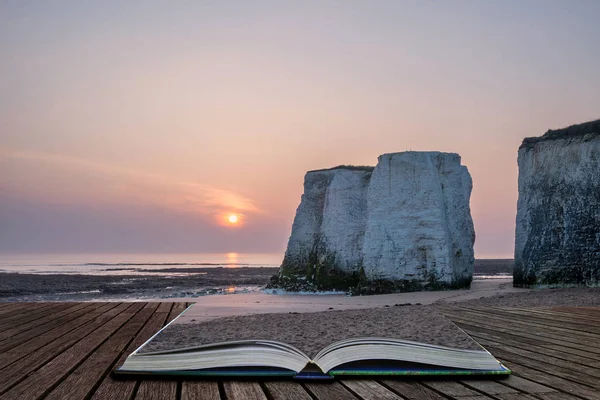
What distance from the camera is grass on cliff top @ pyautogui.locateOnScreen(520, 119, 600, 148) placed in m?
13.6

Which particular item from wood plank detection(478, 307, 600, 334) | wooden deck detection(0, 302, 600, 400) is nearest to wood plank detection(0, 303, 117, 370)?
wooden deck detection(0, 302, 600, 400)

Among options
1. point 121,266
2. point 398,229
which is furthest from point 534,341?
point 121,266

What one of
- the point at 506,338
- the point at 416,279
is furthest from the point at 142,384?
the point at 416,279

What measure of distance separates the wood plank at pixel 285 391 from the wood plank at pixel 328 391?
0.14ft

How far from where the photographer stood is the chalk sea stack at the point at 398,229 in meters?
17.0

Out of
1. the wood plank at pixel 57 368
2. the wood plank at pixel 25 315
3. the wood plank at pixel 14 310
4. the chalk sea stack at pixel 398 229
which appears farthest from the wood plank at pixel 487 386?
the chalk sea stack at pixel 398 229

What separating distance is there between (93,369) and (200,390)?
2.70 feet

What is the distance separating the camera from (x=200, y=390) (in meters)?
2.21

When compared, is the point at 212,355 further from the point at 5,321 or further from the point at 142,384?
the point at 5,321

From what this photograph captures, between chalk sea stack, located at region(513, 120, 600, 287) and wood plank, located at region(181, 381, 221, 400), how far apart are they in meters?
13.4

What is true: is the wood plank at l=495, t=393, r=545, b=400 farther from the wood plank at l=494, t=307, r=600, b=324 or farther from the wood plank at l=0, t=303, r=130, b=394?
the wood plank at l=494, t=307, r=600, b=324

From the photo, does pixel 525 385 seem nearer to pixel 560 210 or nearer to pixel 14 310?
pixel 14 310

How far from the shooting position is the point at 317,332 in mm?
3660

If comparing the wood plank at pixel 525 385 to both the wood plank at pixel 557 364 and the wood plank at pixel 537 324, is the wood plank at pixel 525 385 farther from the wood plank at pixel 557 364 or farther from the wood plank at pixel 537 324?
the wood plank at pixel 537 324
